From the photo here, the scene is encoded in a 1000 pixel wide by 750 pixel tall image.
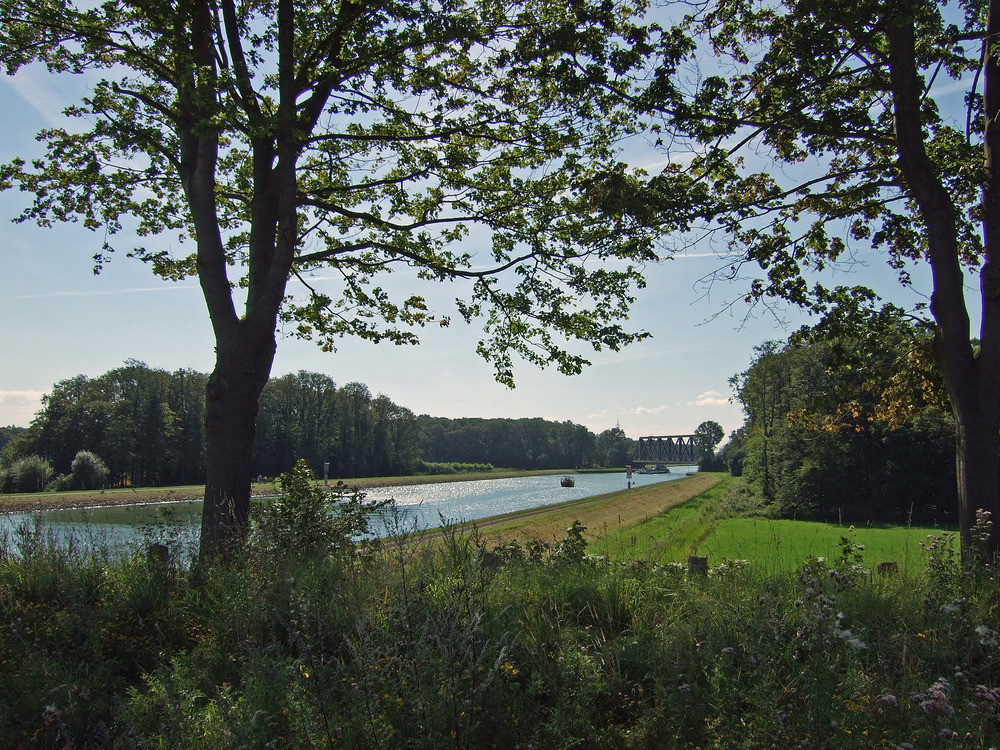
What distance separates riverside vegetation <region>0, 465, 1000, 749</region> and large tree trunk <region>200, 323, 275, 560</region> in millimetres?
927

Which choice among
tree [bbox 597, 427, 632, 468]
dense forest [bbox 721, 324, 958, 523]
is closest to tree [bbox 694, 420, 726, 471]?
tree [bbox 597, 427, 632, 468]

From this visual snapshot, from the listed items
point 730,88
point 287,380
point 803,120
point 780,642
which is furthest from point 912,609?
point 287,380

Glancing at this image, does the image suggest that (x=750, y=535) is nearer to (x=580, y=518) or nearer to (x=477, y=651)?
(x=580, y=518)

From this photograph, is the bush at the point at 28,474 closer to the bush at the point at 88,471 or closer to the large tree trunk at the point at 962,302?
the bush at the point at 88,471

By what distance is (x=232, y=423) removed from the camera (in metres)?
7.08

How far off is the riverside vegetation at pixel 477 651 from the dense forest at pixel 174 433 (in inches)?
1121

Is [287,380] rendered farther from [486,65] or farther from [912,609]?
[912,609]

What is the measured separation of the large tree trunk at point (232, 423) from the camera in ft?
22.5

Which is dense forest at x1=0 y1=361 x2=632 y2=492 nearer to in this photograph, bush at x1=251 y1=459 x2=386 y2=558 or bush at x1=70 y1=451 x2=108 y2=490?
bush at x1=70 y1=451 x2=108 y2=490

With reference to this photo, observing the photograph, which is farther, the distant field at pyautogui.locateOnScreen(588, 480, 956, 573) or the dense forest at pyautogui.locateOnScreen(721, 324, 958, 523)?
the dense forest at pyautogui.locateOnScreen(721, 324, 958, 523)

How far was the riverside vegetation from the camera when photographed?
111 inches

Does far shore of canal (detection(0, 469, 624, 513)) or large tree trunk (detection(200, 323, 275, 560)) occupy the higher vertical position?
large tree trunk (detection(200, 323, 275, 560))

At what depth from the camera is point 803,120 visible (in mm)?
6496

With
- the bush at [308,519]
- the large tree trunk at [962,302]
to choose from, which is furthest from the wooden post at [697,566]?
the bush at [308,519]
